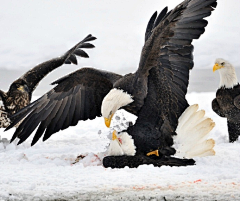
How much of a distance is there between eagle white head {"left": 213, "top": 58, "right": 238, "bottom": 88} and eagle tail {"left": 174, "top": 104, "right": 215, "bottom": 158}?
61.9 inches

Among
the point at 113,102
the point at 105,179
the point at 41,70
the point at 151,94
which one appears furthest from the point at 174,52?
the point at 41,70

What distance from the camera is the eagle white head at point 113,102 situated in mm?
4242

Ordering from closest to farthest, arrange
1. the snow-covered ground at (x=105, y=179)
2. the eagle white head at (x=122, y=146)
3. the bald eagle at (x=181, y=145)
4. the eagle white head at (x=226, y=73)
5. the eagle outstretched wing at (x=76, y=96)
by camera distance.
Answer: the snow-covered ground at (x=105, y=179) → the bald eagle at (x=181, y=145) → the eagle white head at (x=122, y=146) → the eagle outstretched wing at (x=76, y=96) → the eagle white head at (x=226, y=73)

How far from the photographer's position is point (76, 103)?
17.6ft

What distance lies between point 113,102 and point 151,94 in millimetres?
543

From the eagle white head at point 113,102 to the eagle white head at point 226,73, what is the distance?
2154 mm

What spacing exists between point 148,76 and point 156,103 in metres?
0.30

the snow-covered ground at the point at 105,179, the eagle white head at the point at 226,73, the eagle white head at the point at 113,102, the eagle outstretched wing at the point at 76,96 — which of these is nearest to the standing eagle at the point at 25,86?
the eagle outstretched wing at the point at 76,96

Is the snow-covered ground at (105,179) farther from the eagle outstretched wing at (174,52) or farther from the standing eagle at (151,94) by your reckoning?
the eagle outstretched wing at (174,52)

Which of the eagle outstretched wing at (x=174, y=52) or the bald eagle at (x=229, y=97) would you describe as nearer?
the eagle outstretched wing at (x=174, y=52)

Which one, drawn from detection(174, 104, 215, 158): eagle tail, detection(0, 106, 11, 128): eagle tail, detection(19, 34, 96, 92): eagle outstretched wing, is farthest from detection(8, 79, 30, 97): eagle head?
detection(174, 104, 215, 158): eagle tail

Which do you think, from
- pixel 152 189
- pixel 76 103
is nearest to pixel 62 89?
pixel 76 103

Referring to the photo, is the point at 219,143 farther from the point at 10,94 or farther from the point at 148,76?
the point at 10,94

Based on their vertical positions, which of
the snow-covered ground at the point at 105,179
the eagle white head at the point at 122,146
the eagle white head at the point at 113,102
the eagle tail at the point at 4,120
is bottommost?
the snow-covered ground at the point at 105,179
